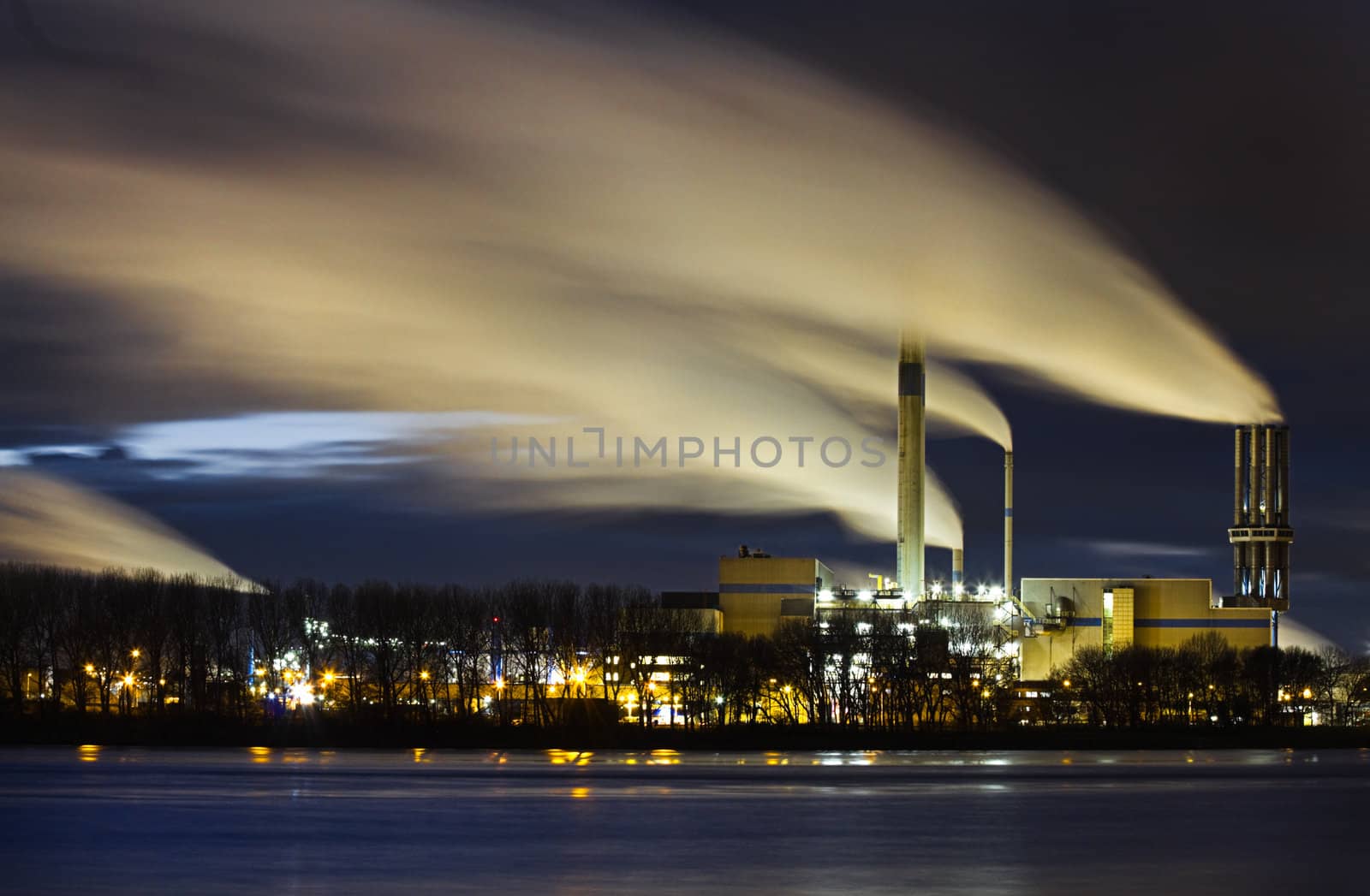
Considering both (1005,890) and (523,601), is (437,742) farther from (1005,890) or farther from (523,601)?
(1005,890)

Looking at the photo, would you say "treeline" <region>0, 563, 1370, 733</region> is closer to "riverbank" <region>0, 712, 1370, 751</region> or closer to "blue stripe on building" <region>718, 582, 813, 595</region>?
"riverbank" <region>0, 712, 1370, 751</region>

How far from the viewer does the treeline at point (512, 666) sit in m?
127

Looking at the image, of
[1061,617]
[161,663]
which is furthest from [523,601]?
[1061,617]

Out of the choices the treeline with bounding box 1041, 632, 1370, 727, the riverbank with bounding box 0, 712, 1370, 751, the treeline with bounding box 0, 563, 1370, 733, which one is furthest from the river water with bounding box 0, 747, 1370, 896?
the treeline with bounding box 1041, 632, 1370, 727

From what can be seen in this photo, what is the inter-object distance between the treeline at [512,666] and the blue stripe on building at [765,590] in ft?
72.4

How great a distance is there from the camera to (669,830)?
41.9 metres

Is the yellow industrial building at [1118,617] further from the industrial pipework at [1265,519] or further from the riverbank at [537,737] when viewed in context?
the riverbank at [537,737]

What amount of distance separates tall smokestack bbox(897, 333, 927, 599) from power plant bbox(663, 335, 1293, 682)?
0.29 feet

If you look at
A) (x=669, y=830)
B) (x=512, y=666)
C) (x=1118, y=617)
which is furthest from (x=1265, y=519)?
(x=669, y=830)

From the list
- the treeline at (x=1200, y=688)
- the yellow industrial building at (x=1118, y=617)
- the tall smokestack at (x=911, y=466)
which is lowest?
the treeline at (x=1200, y=688)

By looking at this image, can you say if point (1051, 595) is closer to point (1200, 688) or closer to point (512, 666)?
point (1200, 688)

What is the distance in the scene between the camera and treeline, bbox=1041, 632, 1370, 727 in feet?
459

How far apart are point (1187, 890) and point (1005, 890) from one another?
3.49m

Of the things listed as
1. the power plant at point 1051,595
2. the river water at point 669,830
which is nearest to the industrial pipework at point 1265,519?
the power plant at point 1051,595
